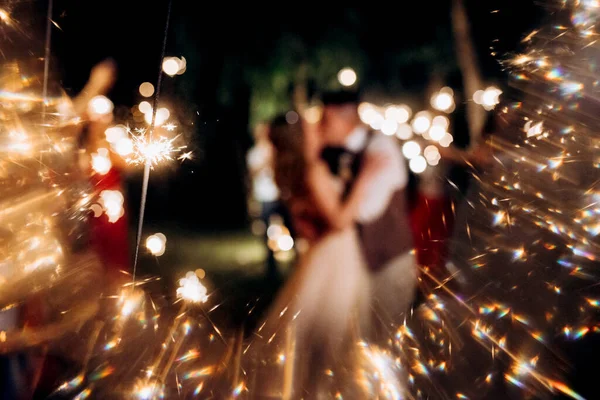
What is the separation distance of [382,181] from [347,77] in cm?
20

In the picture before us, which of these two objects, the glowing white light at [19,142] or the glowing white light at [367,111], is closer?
the glowing white light at [19,142]

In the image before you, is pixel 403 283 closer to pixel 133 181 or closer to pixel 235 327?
pixel 235 327

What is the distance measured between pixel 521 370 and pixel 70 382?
708mm

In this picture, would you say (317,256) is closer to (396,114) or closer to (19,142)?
(396,114)

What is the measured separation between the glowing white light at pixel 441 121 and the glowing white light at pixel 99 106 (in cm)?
59

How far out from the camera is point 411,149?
2.27 feet

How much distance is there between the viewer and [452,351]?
60 cm

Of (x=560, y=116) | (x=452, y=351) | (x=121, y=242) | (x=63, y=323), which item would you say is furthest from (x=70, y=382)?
(x=560, y=116)

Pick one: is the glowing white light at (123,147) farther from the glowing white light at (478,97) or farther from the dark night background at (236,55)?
the glowing white light at (478,97)

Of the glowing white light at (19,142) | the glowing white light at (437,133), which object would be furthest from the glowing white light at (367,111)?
the glowing white light at (19,142)

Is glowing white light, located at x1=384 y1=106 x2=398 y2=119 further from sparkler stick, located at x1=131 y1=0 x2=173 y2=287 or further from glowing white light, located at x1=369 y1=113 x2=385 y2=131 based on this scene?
sparkler stick, located at x1=131 y1=0 x2=173 y2=287

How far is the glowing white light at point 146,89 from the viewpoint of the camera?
0.65 meters

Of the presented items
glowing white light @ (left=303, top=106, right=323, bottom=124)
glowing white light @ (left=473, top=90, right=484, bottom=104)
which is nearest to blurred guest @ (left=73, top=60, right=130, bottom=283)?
glowing white light @ (left=303, top=106, right=323, bottom=124)

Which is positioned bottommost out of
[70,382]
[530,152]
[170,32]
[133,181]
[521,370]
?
[521,370]
